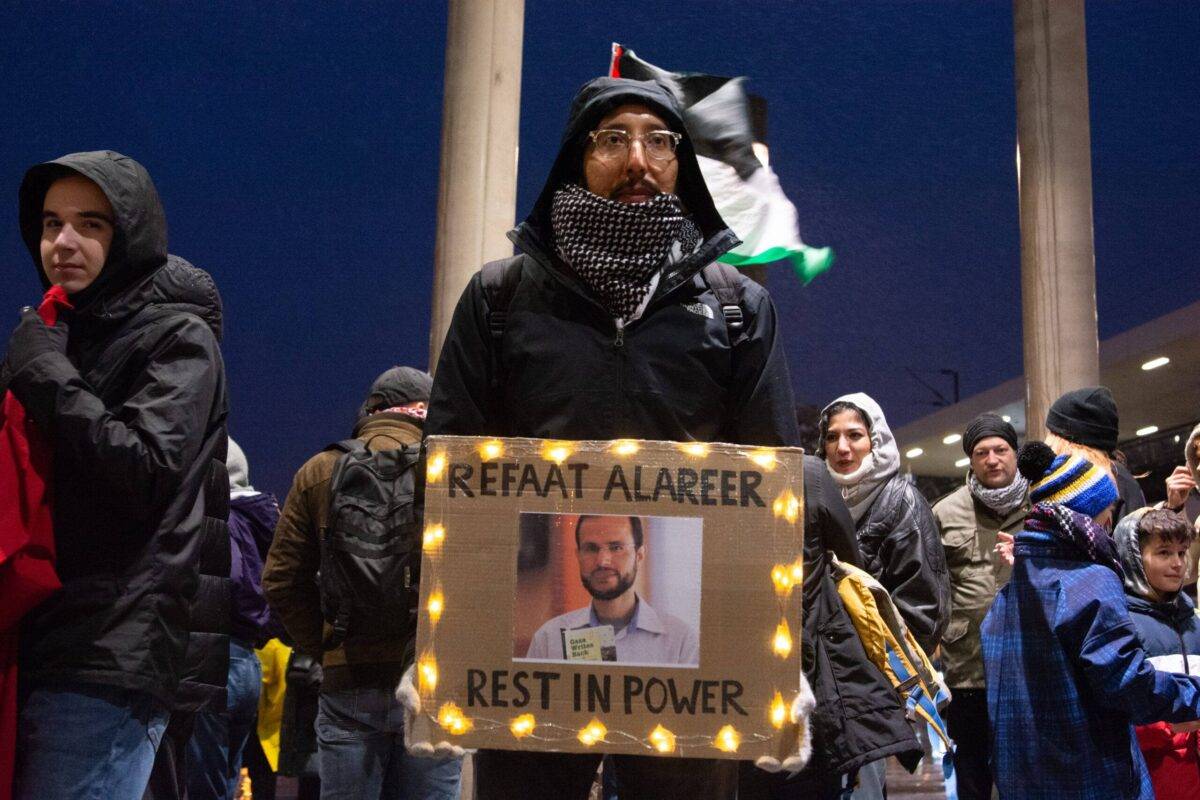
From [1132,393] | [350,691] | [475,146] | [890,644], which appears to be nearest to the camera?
[890,644]

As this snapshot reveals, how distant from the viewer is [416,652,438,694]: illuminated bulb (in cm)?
233

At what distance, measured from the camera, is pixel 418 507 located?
2.61 m

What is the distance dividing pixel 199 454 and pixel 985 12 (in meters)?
37.2

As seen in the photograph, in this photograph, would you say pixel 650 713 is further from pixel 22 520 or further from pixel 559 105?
pixel 559 105

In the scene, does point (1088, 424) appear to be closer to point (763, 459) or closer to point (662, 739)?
point (763, 459)

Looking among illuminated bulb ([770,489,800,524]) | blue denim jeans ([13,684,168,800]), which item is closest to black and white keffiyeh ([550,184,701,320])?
illuminated bulb ([770,489,800,524])

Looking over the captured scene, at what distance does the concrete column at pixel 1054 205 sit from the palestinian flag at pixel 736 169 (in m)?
1.64

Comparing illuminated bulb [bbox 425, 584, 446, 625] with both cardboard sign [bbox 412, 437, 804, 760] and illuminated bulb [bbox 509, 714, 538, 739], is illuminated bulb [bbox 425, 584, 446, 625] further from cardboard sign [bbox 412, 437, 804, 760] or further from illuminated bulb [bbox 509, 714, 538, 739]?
illuminated bulb [bbox 509, 714, 538, 739]

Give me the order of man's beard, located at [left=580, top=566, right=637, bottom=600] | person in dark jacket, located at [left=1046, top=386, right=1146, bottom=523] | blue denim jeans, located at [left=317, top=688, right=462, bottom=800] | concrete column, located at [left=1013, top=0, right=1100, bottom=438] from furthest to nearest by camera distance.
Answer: concrete column, located at [left=1013, top=0, right=1100, bottom=438], person in dark jacket, located at [left=1046, top=386, right=1146, bottom=523], blue denim jeans, located at [left=317, top=688, right=462, bottom=800], man's beard, located at [left=580, top=566, right=637, bottom=600]

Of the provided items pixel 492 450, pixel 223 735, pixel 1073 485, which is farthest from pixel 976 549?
pixel 492 450

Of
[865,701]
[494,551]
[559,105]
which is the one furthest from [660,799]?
[559,105]

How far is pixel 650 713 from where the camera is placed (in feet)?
7.57

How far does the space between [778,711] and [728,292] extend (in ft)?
3.01

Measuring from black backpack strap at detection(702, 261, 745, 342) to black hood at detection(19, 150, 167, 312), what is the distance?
1.30 metres
